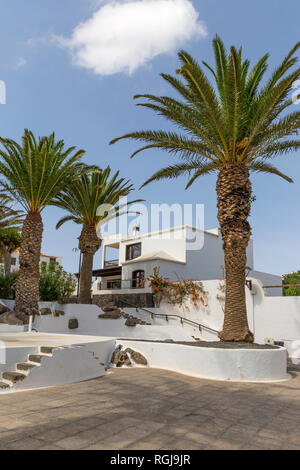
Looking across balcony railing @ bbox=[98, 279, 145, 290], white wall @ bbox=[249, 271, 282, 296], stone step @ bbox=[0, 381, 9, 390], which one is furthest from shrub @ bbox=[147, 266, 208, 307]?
stone step @ bbox=[0, 381, 9, 390]

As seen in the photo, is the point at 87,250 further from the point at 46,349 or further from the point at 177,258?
the point at 46,349

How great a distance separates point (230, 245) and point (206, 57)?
6235mm

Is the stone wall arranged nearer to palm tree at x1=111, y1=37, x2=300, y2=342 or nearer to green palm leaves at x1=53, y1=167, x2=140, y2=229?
green palm leaves at x1=53, y1=167, x2=140, y2=229

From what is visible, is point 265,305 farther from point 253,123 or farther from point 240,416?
point 240,416

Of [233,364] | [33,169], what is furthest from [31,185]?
[233,364]

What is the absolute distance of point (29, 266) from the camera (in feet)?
52.7

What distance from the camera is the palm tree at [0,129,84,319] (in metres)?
15.8

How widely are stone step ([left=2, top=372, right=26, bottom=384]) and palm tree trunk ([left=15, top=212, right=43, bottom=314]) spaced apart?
9352 millimetres

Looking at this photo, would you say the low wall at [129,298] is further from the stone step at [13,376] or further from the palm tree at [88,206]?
the stone step at [13,376]

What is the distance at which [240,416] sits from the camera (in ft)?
17.3

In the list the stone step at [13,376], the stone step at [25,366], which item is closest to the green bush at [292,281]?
the stone step at [25,366]

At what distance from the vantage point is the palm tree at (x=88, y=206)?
1953 cm
